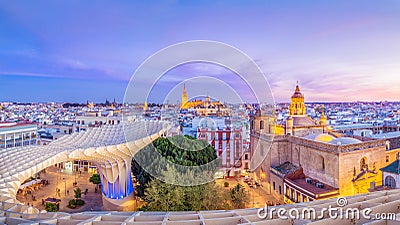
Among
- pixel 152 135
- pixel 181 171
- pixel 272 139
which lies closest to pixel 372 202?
pixel 181 171

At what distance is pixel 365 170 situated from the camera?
1614 cm

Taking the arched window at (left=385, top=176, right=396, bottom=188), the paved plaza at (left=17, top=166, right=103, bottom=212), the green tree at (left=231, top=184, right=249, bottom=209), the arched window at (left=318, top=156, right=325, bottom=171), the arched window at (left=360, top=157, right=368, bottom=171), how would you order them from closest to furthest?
1. the green tree at (left=231, top=184, right=249, bottom=209)
2. the arched window at (left=385, top=176, right=396, bottom=188)
3. the arched window at (left=360, top=157, right=368, bottom=171)
4. the arched window at (left=318, top=156, right=325, bottom=171)
5. the paved plaza at (left=17, top=166, right=103, bottom=212)

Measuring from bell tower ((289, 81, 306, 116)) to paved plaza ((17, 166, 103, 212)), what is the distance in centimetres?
1847

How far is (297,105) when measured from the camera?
25.8 m

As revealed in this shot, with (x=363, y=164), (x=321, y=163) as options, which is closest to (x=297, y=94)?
(x=321, y=163)

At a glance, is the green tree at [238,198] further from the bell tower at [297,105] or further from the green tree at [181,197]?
the bell tower at [297,105]

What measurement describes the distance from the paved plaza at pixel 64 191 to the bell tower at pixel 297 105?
Answer: 60.6 feet

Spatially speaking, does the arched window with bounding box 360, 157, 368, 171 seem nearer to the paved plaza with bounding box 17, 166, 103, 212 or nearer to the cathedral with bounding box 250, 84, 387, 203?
the cathedral with bounding box 250, 84, 387, 203

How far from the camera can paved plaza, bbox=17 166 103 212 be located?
18.2 metres

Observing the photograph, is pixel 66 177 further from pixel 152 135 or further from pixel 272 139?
pixel 272 139

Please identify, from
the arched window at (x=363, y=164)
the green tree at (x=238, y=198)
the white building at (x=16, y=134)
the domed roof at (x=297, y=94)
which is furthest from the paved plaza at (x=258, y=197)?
the white building at (x=16, y=134)

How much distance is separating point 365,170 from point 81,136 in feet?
61.7

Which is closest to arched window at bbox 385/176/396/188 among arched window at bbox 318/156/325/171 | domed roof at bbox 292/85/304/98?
arched window at bbox 318/156/325/171

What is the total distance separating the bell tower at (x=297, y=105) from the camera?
25688mm
